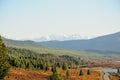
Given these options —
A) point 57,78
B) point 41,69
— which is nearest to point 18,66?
point 41,69

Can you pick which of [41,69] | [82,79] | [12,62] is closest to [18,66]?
[12,62]

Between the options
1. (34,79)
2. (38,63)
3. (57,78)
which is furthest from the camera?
(38,63)

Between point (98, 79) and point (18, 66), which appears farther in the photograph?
point (18, 66)

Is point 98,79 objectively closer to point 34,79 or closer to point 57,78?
point 34,79

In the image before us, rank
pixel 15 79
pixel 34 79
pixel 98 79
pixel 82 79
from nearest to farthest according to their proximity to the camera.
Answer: pixel 15 79
pixel 34 79
pixel 82 79
pixel 98 79

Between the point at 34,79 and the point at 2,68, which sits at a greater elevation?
the point at 2,68

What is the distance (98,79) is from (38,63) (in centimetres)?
3681

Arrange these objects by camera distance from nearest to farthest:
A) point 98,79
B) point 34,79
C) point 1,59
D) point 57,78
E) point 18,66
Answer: point 1,59 < point 57,78 < point 34,79 < point 98,79 < point 18,66

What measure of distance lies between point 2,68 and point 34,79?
168 ft

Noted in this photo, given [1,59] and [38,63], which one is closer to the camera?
[1,59]

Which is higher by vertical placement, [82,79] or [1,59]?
[1,59]

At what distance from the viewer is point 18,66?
148 metres

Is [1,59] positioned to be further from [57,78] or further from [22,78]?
[22,78]

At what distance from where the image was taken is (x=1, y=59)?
61969mm
